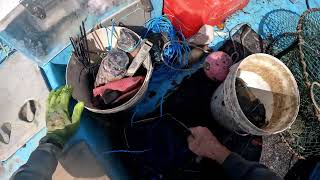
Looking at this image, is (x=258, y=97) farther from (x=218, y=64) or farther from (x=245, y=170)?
(x=245, y=170)

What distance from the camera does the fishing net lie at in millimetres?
2742

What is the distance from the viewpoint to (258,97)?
9.32 feet

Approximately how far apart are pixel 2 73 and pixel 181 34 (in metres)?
1.33

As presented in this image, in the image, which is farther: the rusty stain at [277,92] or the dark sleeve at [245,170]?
the rusty stain at [277,92]

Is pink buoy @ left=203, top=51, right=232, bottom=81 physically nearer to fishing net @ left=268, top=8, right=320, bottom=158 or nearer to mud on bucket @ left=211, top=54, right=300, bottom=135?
mud on bucket @ left=211, top=54, right=300, bottom=135

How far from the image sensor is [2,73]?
9.02ft

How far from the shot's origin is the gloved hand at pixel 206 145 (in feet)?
8.50

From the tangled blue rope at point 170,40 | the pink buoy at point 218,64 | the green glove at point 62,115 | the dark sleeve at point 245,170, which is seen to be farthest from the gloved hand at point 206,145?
the green glove at point 62,115

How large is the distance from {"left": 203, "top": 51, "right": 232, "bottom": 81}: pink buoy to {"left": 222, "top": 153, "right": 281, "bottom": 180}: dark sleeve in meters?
0.69

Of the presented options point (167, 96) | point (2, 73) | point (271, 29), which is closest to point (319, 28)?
point (271, 29)

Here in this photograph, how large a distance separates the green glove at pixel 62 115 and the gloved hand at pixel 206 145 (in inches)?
30.1

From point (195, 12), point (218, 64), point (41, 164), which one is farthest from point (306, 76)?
point (41, 164)

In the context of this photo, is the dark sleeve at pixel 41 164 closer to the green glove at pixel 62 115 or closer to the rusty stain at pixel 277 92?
the green glove at pixel 62 115

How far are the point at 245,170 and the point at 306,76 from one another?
824mm
